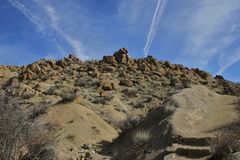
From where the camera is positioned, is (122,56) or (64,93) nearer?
(64,93)

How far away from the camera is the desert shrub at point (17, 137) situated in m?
8.04

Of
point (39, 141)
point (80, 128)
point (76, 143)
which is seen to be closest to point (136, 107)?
point (80, 128)

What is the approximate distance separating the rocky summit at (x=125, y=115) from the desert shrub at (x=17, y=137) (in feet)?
1.85

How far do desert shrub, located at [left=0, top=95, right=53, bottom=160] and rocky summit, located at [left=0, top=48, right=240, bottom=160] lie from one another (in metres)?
0.57

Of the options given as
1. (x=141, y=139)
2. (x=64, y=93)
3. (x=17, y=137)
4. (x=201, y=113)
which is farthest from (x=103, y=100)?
(x=17, y=137)

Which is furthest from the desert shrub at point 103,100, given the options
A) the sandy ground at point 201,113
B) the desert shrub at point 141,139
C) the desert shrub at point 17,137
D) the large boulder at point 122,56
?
the large boulder at point 122,56

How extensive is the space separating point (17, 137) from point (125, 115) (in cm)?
1755

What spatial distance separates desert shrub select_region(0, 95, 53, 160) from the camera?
8.04 meters

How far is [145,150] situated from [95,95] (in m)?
18.7

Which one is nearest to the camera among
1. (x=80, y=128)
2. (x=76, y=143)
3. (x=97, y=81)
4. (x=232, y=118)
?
(x=232, y=118)

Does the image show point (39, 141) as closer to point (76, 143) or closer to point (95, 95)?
point (76, 143)

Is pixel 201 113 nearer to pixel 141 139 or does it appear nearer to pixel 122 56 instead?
pixel 141 139

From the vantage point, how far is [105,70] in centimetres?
4400

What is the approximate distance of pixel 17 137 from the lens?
8.27m
